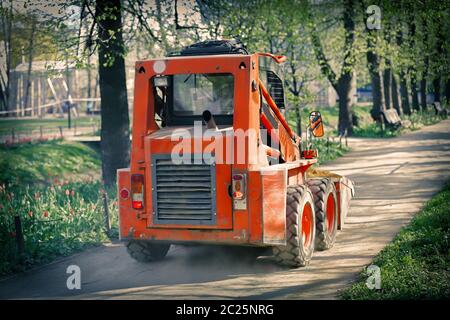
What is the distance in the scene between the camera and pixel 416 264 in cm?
948

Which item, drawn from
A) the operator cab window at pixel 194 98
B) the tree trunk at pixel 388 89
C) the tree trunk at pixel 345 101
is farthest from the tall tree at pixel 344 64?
the operator cab window at pixel 194 98

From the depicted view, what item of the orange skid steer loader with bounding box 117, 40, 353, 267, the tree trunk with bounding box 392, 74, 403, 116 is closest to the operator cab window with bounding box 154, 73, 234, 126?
the orange skid steer loader with bounding box 117, 40, 353, 267

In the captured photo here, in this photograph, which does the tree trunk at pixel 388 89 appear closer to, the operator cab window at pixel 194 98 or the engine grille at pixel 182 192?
the operator cab window at pixel 194 98

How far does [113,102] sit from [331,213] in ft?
20.7

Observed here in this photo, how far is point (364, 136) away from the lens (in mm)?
33094

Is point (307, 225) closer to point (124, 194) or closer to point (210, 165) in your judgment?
point (210, 165)

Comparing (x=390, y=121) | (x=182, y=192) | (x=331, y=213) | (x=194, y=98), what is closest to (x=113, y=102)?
(x=194, y=98)

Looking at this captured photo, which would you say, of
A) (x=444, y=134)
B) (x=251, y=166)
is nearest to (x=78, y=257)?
(x=251, y=166)

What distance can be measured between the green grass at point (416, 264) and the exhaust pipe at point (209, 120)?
9.10 feet

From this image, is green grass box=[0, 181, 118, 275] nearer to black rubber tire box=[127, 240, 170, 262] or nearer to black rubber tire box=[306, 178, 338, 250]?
black rubber tire box=[127, 240, 170, 262]

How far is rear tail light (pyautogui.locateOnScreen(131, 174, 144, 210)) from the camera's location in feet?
33.0

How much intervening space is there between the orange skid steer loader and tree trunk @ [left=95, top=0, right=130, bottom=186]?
18.7 ft

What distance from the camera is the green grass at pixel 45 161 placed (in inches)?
985
